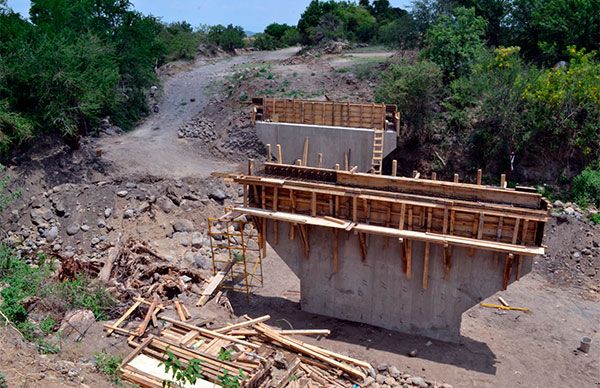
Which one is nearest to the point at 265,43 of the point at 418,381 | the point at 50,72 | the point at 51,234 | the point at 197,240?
the point at 50,72

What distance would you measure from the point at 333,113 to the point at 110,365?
17.1 metres

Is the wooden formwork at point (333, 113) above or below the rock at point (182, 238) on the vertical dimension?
above

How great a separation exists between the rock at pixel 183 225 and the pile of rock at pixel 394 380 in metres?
12.0

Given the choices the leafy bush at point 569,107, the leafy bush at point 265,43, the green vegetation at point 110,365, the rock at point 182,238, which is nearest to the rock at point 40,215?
the rock at point 182,238

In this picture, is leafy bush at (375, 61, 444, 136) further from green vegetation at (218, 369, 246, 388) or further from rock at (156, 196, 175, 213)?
green vegetation at (218, 369, 246, 388)

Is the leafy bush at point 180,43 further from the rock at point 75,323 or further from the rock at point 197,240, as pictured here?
the rock at point 75,323

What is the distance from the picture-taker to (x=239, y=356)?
41.8ft

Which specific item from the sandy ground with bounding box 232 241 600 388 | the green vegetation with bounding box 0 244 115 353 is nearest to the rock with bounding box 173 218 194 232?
the sandy ground with bounding box 232 241 600 388

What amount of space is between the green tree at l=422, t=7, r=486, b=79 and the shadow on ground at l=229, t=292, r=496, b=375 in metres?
19.0

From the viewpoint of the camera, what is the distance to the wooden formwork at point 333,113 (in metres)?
26.0

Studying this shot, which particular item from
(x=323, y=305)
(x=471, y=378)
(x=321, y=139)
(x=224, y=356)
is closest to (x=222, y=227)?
(x=321, y=139)

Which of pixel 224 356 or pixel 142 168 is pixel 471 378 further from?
pixel 142 168

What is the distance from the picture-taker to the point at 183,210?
953 inches

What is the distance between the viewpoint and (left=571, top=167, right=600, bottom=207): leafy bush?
78.6 feet
